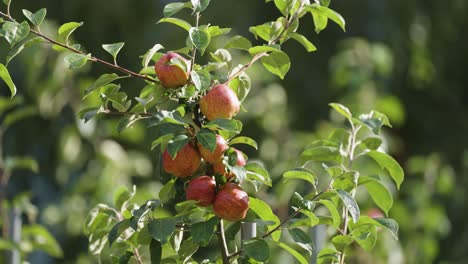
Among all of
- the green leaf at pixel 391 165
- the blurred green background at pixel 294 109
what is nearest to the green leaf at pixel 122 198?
the green leaf at pixel 391 165

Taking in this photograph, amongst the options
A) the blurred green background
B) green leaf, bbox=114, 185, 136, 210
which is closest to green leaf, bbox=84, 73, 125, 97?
green leaf, bbox=114, 185, 136, 210

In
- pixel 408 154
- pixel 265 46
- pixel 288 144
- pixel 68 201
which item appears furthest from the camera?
pixel 408 154

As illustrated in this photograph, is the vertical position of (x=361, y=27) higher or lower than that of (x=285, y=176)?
lower

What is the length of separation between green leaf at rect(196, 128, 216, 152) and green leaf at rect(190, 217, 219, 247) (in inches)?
3.5

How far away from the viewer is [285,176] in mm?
1044

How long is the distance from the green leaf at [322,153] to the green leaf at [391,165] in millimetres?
41

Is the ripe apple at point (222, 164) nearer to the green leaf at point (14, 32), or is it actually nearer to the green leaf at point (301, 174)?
the green leaf at point (301, 174)

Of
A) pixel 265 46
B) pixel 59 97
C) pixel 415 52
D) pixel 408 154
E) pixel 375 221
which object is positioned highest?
pixel 265 46

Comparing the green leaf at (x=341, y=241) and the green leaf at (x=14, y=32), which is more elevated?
the green leaf at (x=14, y=32)

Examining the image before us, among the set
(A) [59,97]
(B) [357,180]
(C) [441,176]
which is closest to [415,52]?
(C) [441,176]

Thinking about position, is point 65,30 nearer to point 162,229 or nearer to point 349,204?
point 162,229

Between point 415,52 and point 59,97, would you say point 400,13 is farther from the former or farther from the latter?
point 59,97

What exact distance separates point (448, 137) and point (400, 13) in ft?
1.76

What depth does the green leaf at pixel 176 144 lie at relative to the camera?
939 mm
